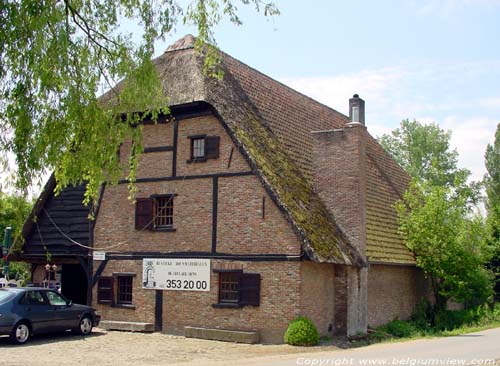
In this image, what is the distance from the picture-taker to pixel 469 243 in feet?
76.2

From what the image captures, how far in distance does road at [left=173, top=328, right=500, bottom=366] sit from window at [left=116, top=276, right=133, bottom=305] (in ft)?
24.2

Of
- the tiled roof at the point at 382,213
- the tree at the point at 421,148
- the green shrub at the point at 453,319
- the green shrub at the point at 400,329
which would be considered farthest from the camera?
the tree at the point at 421,148

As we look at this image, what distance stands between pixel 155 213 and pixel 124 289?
107 inches

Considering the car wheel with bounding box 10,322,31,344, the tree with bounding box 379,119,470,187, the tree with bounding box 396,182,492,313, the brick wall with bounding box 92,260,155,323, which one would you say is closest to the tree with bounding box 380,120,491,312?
the tree with bounding box 396,182,492,313

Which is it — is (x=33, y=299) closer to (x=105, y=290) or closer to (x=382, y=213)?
(x=105, y=290)

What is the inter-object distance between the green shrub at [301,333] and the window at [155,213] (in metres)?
5.42

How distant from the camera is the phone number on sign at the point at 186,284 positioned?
19766mm

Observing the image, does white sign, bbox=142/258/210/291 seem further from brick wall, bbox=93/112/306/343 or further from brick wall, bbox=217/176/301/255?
brick wall, bbox=217/176/301/255

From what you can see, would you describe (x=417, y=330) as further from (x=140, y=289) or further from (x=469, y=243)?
(x=140, y=289)

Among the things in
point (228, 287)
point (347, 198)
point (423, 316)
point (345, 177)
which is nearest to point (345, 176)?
point (345, 177)

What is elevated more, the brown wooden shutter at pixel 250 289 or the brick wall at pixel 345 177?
the brick wall at pixel 345 177

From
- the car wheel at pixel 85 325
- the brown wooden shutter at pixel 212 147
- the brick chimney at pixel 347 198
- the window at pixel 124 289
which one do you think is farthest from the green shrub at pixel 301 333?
the window at pixel 124 289

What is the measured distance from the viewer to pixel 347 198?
821 inches

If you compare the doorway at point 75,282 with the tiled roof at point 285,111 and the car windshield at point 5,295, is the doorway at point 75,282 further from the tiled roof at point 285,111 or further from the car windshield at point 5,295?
the tiled roof at point 285,111
